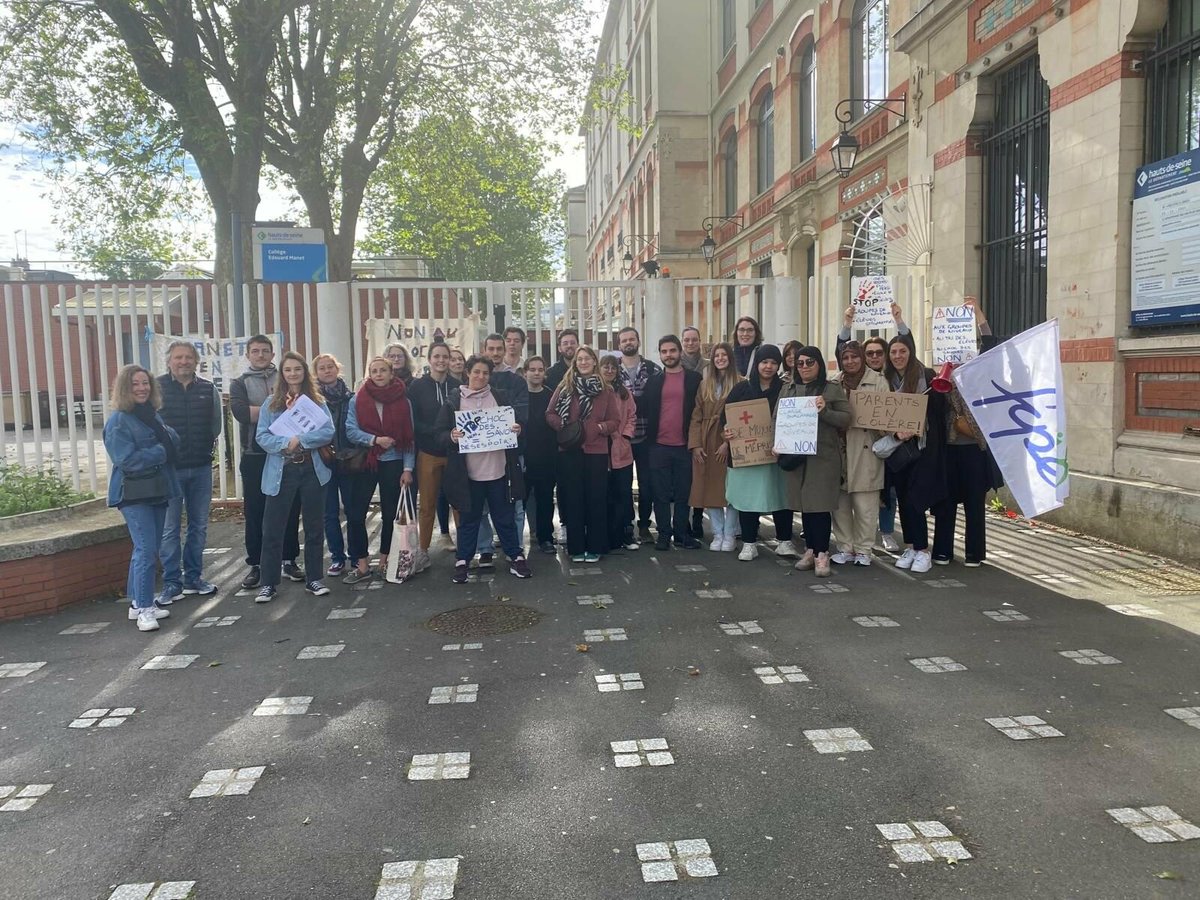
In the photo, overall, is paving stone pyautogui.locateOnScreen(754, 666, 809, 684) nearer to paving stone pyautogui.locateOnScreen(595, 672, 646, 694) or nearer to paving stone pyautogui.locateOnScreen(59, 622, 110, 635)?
paving stone pyautogui.locateOnScreen(595, 672, 646, 694)

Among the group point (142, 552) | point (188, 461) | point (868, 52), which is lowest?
point (142, 552)

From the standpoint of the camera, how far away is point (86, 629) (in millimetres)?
6168

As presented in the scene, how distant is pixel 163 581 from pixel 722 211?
22.5 meters

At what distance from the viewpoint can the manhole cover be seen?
594 cm

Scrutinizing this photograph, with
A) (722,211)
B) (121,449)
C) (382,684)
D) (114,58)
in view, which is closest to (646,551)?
(382,684)

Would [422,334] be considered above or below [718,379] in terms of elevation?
above

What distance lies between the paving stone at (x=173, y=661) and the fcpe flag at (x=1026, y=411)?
19.0 ft

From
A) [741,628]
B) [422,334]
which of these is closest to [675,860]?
[741,628]

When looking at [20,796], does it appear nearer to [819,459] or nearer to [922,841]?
[922,841]

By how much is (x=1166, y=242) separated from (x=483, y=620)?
676 cm

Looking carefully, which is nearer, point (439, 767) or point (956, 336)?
point (439, 767)

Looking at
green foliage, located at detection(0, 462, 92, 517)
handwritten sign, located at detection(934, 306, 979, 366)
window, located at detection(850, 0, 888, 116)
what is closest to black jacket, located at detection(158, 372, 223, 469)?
green foliage, located at detection(0, 462, 92, 517)

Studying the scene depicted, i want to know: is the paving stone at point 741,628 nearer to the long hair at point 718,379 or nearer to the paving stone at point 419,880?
the long hair at point 718,379

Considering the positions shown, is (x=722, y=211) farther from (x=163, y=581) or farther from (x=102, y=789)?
(x=102, y=789)
